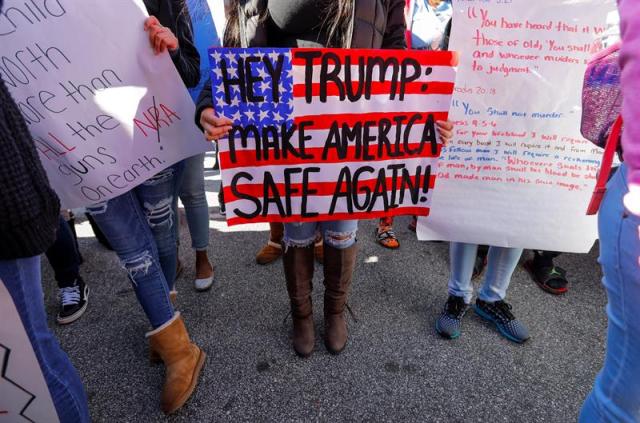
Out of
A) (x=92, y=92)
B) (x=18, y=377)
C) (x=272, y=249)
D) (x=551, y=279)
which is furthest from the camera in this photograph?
(x=272, y=249)

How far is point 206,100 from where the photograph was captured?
1441 mm

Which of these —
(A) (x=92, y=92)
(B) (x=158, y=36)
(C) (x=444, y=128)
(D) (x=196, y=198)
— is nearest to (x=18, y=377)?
(A) (x=92, y=92)

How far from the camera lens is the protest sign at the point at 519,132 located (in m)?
1.67

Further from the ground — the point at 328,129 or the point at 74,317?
the point at 328,129

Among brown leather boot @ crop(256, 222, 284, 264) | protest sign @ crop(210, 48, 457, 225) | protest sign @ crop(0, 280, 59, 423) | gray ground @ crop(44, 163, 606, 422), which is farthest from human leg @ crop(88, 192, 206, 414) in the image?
brown leather boot @ crop(256, 222, 284, 264)

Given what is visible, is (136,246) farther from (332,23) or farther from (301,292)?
(332,23)

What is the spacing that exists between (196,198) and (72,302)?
91 centimetres

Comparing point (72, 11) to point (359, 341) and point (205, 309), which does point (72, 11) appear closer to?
point (205, 309)

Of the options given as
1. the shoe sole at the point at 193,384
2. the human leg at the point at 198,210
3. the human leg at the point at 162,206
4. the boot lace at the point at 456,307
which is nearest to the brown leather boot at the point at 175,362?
the shoe sole at the point at 193,384

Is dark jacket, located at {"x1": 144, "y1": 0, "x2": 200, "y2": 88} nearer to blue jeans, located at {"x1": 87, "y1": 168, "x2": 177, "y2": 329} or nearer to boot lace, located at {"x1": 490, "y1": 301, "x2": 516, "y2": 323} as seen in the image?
blue jeans, located at {"x1": 87, "y1": 168, "x2": 177, "y2": 329}

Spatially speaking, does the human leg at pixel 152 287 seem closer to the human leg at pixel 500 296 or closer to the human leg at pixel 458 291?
the human leg at pixel 458 291

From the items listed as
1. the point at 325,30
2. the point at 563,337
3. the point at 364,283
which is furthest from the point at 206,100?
the point at 563,337

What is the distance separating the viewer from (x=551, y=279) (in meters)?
2.45

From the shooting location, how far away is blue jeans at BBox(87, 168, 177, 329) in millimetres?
1467
